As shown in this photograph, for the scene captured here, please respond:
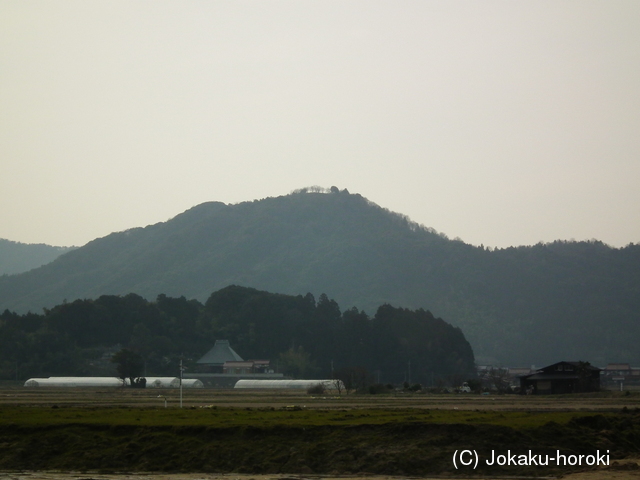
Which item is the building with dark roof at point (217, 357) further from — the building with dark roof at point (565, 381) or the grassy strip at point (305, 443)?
the grassy strip at point (305, 443)

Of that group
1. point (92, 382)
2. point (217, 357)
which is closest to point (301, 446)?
point (92, 382)

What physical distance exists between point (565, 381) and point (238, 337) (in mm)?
71206

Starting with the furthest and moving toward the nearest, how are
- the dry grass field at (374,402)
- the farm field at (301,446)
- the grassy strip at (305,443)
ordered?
1. the dry grass field at (374,402)
2. the grassy strip at (305,443)
3. the farm field at (301,446)

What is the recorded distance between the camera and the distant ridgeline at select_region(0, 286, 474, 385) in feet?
400

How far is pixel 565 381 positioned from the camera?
8081cm

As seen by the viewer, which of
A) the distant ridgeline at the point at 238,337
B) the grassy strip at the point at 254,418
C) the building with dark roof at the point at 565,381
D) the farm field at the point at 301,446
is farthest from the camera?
the distant ridgeline at the point at 238,337

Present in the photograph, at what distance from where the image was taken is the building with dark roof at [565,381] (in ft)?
263

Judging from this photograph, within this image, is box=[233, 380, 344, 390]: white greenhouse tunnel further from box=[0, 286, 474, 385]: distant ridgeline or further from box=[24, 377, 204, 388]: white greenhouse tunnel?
box=[0, 286, 474, 385]: distant ridgeline

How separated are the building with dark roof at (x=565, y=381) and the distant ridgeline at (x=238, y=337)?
3761 cm

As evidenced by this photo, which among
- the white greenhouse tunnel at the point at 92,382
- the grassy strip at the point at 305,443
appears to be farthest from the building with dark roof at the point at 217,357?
the grassy strip at the point at 305,443

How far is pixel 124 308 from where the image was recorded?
134 metres

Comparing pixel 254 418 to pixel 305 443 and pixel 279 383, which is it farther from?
pixel 279 383

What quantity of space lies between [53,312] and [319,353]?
140 ft

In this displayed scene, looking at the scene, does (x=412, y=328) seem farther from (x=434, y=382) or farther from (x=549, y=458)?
(x=549, y=458)
